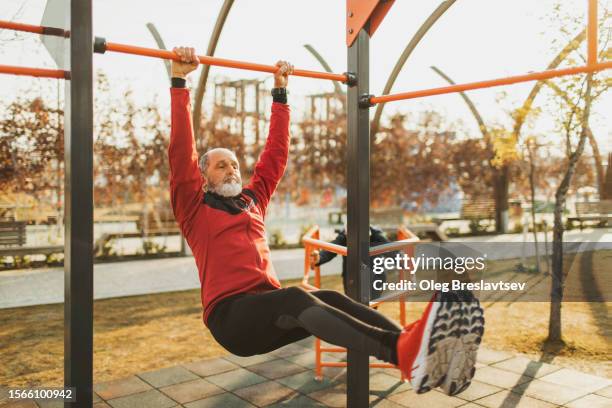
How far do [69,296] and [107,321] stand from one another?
3658mm

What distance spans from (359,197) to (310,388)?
1.39 m

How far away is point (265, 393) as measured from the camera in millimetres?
3418

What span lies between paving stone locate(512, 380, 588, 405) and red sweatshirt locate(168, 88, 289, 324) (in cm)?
192

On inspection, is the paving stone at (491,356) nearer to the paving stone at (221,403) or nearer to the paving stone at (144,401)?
the paving stone at (221,403)

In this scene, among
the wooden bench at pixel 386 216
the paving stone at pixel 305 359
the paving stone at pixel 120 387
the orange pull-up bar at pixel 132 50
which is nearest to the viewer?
the orange pull-up bar at pixel 132 50

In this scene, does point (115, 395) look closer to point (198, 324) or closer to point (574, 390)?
point (198, 324)

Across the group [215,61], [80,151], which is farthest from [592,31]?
[80,151]

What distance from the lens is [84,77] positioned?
1964 millimetres

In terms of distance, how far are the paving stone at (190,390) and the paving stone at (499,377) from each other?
5.43 feet

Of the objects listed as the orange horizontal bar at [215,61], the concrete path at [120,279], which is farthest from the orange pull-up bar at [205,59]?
the concrete path at [120,279]

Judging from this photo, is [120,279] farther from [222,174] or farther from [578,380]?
[578,380]

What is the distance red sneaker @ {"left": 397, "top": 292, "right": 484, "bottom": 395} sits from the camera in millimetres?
1701

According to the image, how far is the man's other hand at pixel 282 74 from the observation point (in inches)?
103

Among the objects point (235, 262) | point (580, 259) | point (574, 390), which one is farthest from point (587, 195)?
point (235, 262)
